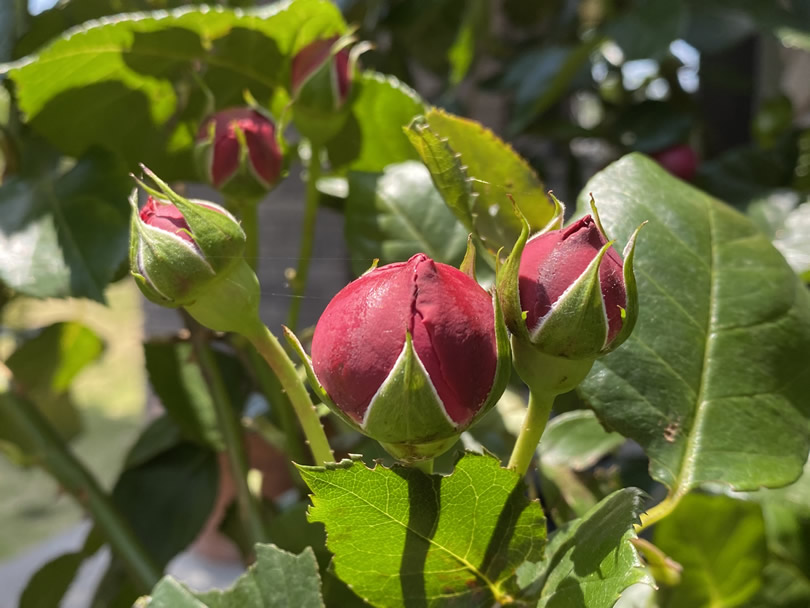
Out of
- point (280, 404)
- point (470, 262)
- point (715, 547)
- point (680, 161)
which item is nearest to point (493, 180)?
point (470, 262)

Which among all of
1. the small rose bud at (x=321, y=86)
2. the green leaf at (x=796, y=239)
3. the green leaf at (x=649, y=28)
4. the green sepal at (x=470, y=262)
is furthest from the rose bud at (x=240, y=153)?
the green leaf at (x=649, y=28)

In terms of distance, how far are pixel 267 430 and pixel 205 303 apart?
27cm

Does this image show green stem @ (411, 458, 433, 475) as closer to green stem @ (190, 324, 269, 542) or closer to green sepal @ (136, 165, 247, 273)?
green sepal @ (136, 165, 247, 273)

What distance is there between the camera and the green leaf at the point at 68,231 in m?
0.41

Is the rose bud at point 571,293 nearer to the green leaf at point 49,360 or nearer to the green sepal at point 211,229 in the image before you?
the green sepal at point 211,229

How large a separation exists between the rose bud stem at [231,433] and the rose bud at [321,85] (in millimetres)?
146

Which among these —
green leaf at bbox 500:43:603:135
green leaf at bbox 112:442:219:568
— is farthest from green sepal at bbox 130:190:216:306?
green leaf at bbox 500:43:603:135

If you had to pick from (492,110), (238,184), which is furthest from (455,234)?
(492,110)

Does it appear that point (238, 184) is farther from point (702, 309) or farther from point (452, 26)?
point (452, 26)

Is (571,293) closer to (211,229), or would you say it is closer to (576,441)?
(211,229)

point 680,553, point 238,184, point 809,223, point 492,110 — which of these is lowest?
point 492,110

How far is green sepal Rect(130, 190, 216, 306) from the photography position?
0.78 feet

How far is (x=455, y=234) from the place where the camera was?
1.53ft

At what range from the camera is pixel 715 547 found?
1.62ft
